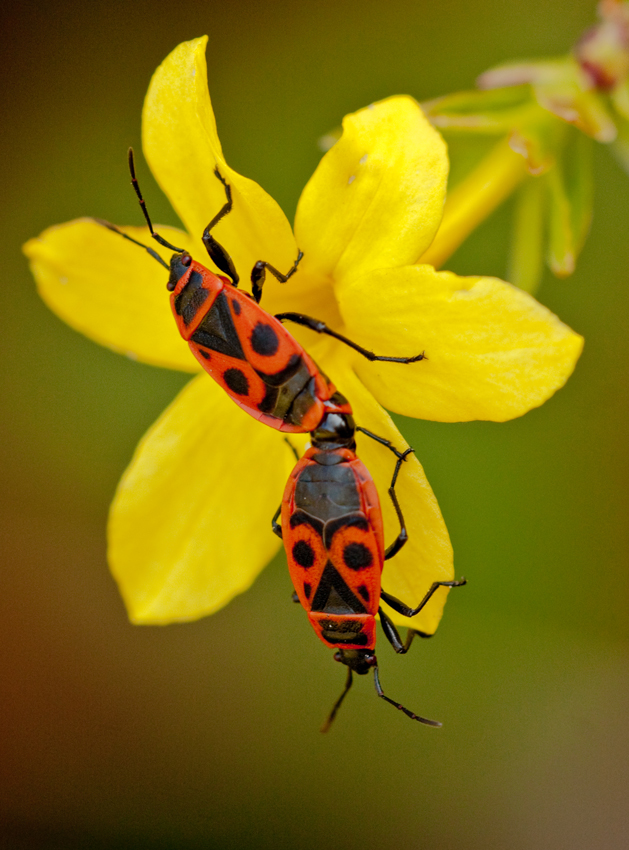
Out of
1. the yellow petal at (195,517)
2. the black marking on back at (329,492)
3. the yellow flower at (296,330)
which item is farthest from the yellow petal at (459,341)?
the yellow petal at (195,517)

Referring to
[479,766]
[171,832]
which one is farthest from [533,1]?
[171,832]

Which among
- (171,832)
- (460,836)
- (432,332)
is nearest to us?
(432,332)

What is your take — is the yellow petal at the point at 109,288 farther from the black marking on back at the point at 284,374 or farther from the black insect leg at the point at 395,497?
the black insect leg at the point at 395,497

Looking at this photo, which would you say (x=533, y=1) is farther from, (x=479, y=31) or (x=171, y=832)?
(x=171, y=832)

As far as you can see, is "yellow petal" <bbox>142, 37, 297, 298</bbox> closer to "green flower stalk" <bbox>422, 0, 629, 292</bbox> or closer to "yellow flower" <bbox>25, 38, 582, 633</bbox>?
"yellow flower" <bbox>25, 38, 582, 633</bbox>

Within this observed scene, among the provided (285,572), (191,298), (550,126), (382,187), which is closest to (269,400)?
(191,298)

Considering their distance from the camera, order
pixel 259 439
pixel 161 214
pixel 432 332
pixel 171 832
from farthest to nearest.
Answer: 1. pixel 171 832
2. pixel 161 214
3. pixel 259 439
4. pixel 432 332
